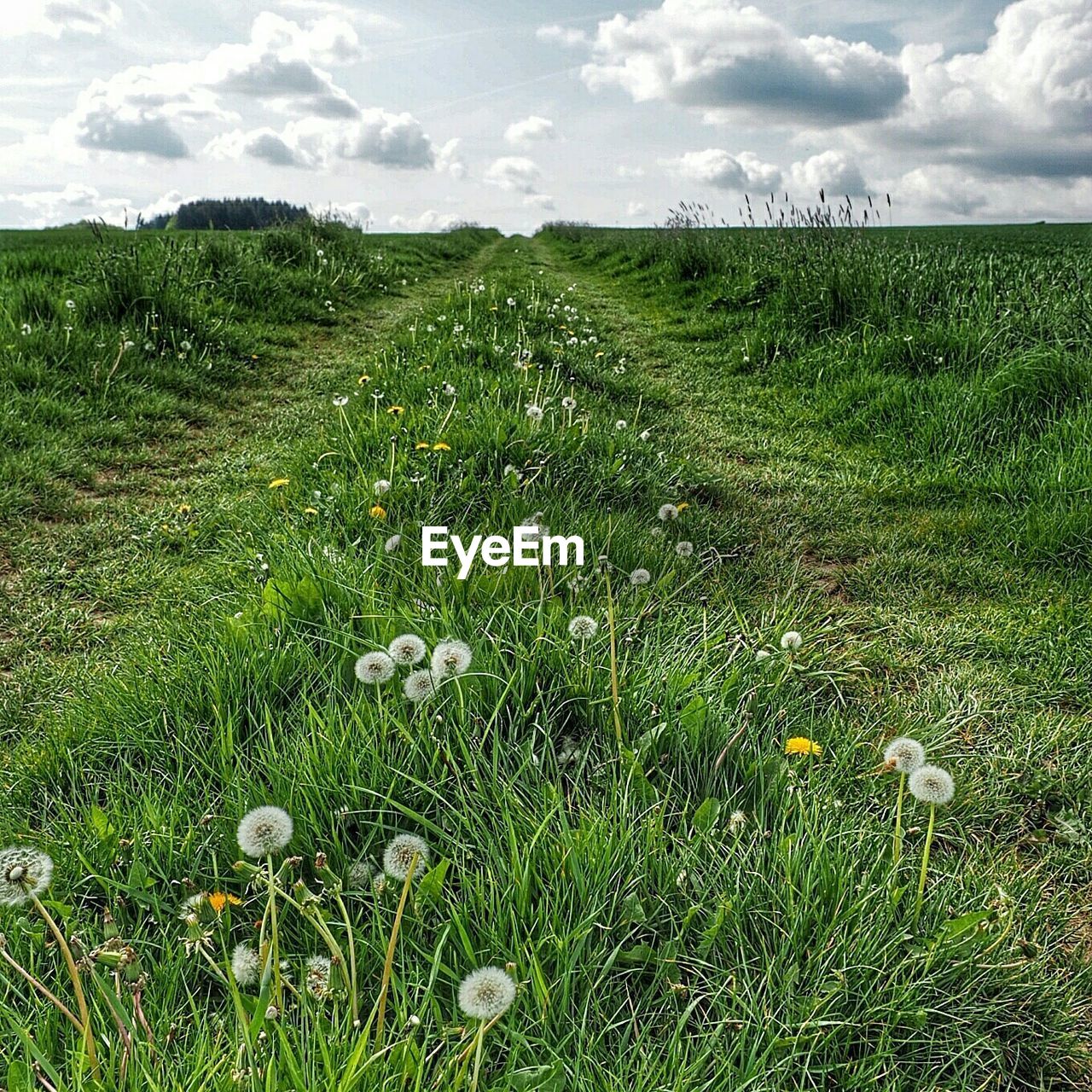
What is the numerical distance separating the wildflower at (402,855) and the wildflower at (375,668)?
49 cm

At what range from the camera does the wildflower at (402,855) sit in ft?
4.95

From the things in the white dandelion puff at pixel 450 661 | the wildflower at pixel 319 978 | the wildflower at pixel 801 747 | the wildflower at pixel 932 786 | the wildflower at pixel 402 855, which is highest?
the white dandelion puff at pixel 450 661

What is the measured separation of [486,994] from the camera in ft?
Answer: 4.14

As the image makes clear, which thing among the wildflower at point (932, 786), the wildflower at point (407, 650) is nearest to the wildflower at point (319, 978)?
the wildflower at point (407, 650)

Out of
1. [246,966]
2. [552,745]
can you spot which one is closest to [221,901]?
[246,966]

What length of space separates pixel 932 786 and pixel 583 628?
1.00m

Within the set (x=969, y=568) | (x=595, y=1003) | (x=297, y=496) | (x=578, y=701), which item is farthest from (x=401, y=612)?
(x=969, y=568)

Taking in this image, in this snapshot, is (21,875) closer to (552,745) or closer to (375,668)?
(375,668)

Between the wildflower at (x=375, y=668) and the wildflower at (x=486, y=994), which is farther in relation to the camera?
the wildflower at (x=375, y=668)

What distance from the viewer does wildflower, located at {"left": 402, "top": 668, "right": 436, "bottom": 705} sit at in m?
1.90

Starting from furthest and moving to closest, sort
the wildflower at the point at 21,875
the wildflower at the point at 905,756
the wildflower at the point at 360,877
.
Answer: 1. the wildflower at the point at 905,756
2. the wildflower at the point at 360,877
3. the wildflower at the point at 21,875

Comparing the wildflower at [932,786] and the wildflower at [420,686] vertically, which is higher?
the wildflower at [420,686]

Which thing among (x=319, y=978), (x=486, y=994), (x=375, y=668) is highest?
(x=375, y=668)

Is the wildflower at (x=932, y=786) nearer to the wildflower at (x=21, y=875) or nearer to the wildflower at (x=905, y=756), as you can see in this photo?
the wildflower at (x=905, y=756)
